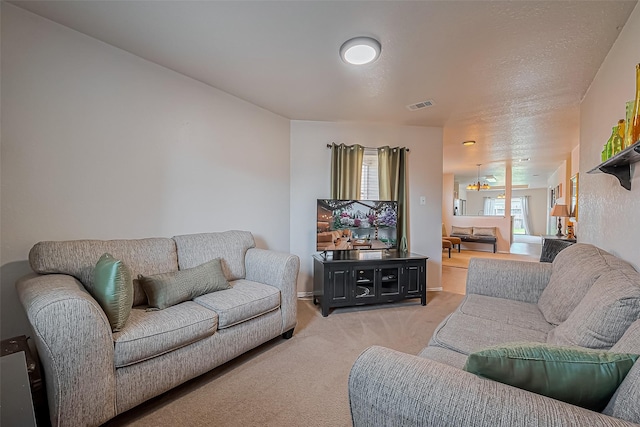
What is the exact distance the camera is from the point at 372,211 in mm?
3551

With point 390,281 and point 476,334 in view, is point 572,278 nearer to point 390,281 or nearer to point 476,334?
point 476,334

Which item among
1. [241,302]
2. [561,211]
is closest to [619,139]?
[241,302]

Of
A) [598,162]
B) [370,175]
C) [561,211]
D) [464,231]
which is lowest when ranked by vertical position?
[464,231]

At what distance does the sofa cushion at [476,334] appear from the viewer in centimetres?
135

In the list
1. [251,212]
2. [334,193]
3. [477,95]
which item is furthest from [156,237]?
[477,95]

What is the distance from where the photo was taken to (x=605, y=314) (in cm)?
110

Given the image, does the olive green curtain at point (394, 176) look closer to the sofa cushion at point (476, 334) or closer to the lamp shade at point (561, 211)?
the sofa cushion at point (476, 334)

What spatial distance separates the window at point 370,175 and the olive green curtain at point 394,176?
53 millimetres

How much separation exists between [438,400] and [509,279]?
1778 millimetres

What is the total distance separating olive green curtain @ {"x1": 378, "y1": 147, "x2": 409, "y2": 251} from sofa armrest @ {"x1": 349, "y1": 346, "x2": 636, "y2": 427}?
3068 mm

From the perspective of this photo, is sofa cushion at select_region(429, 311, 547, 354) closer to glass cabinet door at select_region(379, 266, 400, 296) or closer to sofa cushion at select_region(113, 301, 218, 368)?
sofa cushion at select_region(113, 301, 218, 368)

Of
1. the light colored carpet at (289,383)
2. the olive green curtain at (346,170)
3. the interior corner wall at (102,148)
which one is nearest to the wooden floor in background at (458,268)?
the light colored carpet at (289,383)

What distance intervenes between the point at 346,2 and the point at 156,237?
2.19 meters

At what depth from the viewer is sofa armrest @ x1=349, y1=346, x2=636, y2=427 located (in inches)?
24.8
